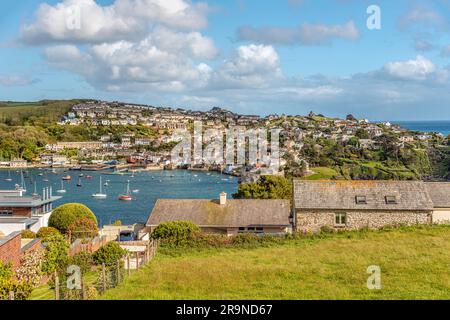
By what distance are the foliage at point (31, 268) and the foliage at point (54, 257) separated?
1.20 ft

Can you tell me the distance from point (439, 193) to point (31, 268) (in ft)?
74.4

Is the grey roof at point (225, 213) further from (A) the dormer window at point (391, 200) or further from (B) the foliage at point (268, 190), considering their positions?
(B) the foliage at point (268, 190)

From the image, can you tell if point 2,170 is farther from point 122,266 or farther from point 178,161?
point 122,266

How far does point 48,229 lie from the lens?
32031 millimetres

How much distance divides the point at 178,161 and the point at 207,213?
453 feet

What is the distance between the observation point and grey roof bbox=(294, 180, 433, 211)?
30.0 meters

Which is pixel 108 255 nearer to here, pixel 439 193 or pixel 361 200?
pixel 361 200

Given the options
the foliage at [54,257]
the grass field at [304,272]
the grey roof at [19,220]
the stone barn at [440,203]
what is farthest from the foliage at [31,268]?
the stone barn at [440,203]

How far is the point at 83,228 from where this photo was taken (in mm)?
36594

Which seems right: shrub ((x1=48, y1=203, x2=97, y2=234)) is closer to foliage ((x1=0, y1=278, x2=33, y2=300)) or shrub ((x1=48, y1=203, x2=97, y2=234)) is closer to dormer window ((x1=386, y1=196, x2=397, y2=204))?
dormer window ((x1=386, y1=196, x2=397, y2=204))

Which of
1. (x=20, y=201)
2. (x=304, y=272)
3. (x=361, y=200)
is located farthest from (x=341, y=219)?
(x=20, y=201)

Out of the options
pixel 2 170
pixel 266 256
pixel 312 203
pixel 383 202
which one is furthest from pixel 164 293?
pixel 2 170

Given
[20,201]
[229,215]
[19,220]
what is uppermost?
[20,201]

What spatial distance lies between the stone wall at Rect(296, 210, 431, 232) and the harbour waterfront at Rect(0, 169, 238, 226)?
4039 cm
